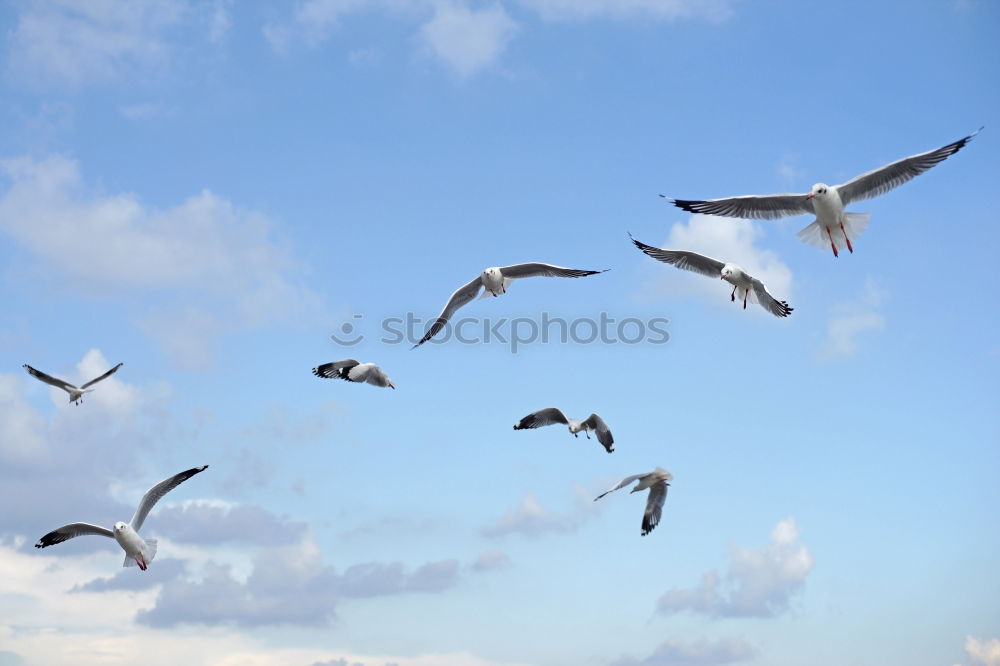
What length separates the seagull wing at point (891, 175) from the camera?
13023mm

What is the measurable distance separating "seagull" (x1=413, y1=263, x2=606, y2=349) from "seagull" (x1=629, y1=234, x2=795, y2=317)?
1205 millimetres

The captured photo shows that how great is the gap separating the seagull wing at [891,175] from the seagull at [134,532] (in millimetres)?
9774

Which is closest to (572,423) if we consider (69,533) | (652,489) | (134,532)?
(652,489)

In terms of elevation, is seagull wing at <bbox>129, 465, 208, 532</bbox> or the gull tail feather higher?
the gull tail feather

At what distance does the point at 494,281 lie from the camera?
16.0m

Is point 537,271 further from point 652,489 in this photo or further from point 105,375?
point 105,375

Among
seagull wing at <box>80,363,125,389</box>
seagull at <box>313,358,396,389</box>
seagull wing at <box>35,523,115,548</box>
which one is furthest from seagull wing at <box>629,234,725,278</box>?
seagull wing at <box>80,363,125,389</box>

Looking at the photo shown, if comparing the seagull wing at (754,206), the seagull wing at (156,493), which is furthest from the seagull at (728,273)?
the seagull wing at (156,493)

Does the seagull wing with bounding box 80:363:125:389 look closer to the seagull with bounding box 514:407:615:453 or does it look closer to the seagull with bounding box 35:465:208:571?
the seagull with bounding box 35:465:208:571

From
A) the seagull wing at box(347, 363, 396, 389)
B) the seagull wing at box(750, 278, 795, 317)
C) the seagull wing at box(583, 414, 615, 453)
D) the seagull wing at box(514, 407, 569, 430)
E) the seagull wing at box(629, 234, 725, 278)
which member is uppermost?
the seagull wing at box(629, 234, 725, 278)

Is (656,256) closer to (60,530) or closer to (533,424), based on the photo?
(533,424)

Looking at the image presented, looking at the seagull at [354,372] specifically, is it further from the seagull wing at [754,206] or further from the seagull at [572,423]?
the seagull wing at [754,206]

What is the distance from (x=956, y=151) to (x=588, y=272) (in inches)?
225

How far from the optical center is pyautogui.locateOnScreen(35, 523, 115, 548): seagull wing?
48.1ft
